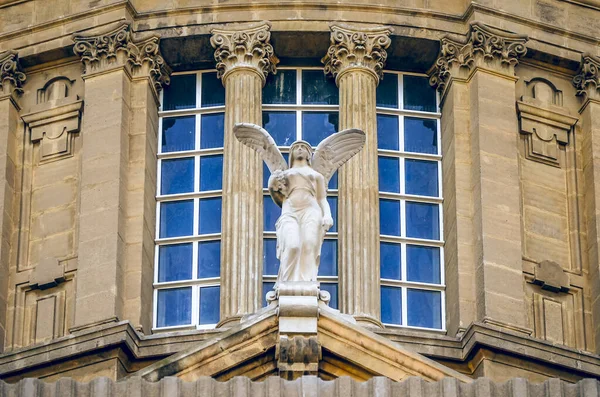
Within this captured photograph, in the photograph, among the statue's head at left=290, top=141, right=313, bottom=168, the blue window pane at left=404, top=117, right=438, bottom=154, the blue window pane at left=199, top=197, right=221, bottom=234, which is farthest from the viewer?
the blue window pane at left=404, top=117, right=438, bottom=154

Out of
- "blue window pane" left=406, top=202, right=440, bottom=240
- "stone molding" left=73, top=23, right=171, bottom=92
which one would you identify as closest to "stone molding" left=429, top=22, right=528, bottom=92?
"blue window pane" left=406, top=202, right=440, bottom=240

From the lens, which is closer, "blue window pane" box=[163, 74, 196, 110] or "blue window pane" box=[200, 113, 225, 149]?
"blue window pane" box=[200, 113, 225, 149]

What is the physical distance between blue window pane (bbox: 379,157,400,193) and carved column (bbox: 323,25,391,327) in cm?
63

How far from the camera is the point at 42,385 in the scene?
4012 cm

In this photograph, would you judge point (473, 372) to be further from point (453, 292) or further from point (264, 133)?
point (264, 133)

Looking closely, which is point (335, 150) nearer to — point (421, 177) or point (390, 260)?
point (390, 260)

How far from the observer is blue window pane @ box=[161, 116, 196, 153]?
175 ft

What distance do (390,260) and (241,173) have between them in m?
2.87

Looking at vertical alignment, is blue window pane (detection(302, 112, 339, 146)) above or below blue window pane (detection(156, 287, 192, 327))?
above

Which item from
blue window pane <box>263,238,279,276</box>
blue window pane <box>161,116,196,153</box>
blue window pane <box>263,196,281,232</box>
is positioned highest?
blue window pane <box>161,116,196,153</box>

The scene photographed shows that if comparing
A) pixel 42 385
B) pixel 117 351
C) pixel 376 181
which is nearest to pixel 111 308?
pixel 117 351

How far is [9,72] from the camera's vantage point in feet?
177

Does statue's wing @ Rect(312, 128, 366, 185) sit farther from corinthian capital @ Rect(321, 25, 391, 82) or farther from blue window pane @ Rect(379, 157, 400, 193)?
corinthian capital @ Rect(321, 25, 391, 82)

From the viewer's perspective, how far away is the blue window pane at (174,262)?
5166cm
